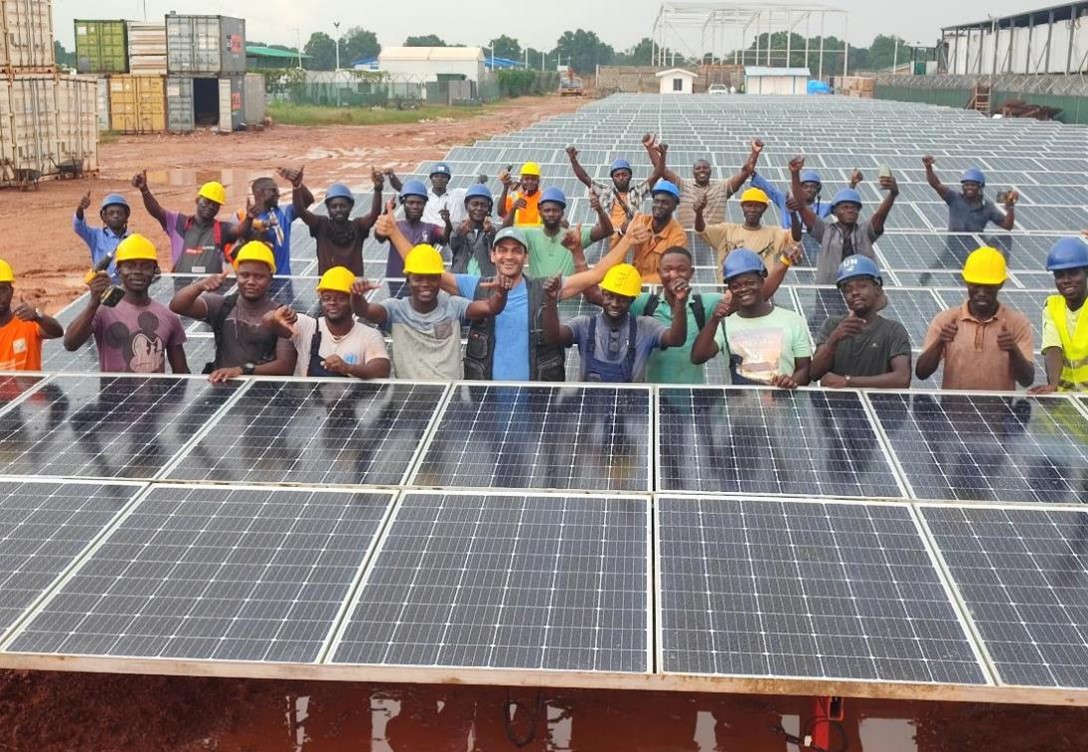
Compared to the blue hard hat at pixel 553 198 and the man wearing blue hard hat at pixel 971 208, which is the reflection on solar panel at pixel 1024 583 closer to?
the blue hard hat at pixel 553 198

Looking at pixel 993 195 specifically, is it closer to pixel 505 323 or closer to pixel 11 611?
pixel 505 323

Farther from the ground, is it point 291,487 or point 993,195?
point 993,195

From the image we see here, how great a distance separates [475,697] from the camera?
745cm

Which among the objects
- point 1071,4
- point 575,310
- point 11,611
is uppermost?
point 1071,4

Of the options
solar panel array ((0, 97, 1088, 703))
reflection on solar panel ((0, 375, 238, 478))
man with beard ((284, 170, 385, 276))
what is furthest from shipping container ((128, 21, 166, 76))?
solar panel array ((0, 97, 1088, 703))

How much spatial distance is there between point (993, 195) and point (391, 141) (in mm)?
42568

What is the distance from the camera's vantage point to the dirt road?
81.1 feet

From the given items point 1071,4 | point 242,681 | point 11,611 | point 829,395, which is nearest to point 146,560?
point 11,611

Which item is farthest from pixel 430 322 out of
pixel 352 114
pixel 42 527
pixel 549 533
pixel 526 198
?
pixel 352 114

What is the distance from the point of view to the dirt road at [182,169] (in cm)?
2472

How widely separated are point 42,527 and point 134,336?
7.66 feet

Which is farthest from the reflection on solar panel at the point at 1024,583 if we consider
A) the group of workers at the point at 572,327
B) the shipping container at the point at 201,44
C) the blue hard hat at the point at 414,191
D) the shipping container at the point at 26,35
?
the shipping container at the point at 201,44

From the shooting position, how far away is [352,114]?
249ft

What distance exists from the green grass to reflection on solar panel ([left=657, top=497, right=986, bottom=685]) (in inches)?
2575
